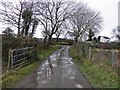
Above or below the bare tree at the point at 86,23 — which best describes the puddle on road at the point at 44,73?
below

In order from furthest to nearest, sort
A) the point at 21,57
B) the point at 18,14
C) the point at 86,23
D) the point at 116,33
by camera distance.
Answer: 1. the point at 116,33
2. the point at 86,23
3. the point at 18,14
4. the point at 21,57

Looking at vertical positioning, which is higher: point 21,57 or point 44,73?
point 21,57

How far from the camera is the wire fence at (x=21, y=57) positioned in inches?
574

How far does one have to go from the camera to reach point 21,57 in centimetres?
1678

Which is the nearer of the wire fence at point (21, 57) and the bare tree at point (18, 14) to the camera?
the wire fence at point (21, 57)

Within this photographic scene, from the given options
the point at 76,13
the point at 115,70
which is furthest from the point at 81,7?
the point at 115,70

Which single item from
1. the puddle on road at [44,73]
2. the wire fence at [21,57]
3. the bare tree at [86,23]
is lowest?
the puddle on road at [44,73]

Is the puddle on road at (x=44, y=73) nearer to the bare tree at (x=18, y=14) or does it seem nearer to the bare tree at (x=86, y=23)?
the bare tree at (x=18, y=14)

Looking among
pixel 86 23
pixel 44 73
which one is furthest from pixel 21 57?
pixel 86 23

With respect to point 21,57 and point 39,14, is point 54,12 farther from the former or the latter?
point 21,57

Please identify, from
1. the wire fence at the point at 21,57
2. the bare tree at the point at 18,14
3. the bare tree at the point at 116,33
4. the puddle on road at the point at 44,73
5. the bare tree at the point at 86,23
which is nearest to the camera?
the puddle on road at the point at 44,73

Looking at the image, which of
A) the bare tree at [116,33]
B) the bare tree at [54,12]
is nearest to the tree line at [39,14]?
the bare tree at [54,12]

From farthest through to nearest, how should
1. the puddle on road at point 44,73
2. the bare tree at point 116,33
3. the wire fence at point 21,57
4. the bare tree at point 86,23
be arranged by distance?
1. the bare tree at point 116,33
2. the bare tree at point 86,23
3. the wire fence at point 21,57
4. the puddle on road at point 44,73

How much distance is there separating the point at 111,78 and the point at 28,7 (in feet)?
103
